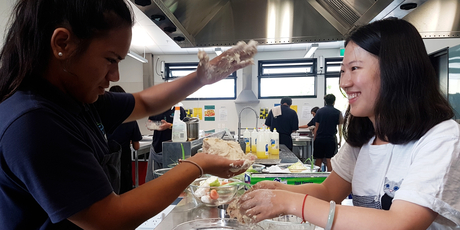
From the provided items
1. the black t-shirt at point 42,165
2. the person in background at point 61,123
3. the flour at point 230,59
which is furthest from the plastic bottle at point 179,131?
the black t-shirt at point 42,165

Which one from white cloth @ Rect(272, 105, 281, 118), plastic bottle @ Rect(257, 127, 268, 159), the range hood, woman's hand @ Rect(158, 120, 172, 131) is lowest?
plastic bottle @ Rect(257, 127, 268, 159)

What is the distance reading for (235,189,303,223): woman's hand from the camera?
90 cm

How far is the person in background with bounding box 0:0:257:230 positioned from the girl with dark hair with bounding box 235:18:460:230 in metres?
0.45

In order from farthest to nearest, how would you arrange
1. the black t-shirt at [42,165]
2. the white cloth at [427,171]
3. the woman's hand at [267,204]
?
the woman's hand at [267,204] < the white cloth at [427,171] < the black t-shirt at [42,165]

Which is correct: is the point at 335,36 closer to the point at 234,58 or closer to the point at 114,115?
the point at 234,58

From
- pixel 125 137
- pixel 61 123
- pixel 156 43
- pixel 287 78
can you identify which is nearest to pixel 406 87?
pixel 61 123

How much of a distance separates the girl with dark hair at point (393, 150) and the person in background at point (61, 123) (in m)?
0.45

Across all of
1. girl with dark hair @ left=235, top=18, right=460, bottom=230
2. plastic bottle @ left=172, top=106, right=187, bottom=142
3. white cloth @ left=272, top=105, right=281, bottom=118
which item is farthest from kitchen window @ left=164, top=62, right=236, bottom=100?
girl with dark hair @ left=235, top=18, right=460, bottom=230

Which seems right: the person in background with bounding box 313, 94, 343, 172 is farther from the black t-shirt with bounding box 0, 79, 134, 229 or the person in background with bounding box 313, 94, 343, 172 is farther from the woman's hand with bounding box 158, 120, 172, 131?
the black t-shirt with bounding box 0, 79, 134, 229

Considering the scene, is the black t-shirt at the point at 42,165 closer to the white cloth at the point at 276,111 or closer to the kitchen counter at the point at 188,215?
the kitchen counter at the point at 188,215

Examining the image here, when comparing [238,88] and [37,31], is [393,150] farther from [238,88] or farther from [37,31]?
[238,88]

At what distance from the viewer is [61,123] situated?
2.19ft

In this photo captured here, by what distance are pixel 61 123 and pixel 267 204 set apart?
675mm

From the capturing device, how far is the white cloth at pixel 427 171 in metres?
0.80
